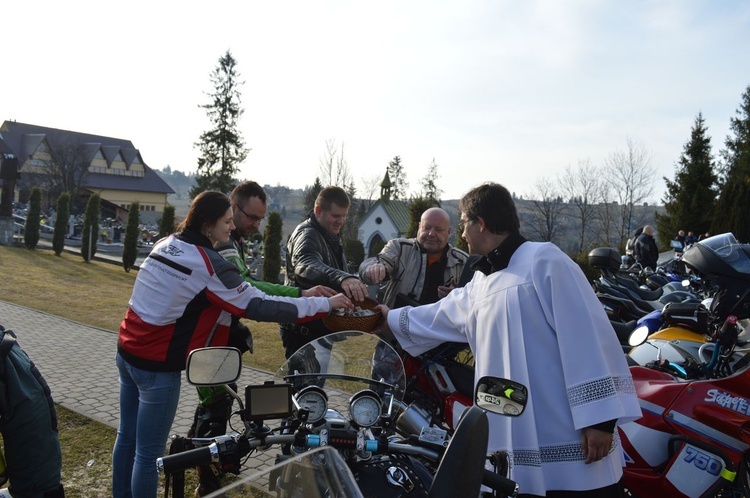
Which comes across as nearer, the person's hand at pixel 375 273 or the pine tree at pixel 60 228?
the person's hand at pixel 375 273

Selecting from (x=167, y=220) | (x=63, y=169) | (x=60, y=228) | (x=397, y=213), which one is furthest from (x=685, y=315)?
(x=63, y=169)

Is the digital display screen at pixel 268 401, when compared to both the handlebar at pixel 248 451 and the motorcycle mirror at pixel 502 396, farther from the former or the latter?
the motorcycle mirror at pixel 502 396

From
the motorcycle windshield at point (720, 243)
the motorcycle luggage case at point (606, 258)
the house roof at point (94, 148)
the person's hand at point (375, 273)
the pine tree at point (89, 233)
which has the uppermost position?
the house roof at point (94, 148)

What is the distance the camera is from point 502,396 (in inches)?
82.0

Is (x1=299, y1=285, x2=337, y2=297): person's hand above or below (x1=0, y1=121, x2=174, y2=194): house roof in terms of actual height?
below

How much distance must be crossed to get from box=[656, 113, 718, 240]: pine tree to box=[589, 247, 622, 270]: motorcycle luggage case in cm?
2712

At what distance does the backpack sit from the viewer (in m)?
2.72

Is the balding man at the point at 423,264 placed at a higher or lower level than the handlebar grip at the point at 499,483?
higher

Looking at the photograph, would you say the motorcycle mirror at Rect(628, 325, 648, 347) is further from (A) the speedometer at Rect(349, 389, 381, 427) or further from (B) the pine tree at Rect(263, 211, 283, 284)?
(B) the pine tree at Rect(263, 211, 283, 284)

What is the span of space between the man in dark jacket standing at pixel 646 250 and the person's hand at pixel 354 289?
17206 millimetres

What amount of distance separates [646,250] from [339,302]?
57.8 feet

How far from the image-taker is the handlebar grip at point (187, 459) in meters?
1.76

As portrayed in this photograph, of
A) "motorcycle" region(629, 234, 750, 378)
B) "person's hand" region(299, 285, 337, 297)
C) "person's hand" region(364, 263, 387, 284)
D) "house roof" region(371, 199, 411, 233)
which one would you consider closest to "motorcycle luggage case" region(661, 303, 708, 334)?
"motorcycle" region(629, 234, 750, 378)

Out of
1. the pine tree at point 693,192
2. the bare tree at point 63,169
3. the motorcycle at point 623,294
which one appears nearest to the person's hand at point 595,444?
the motorcycle at point 623,294
